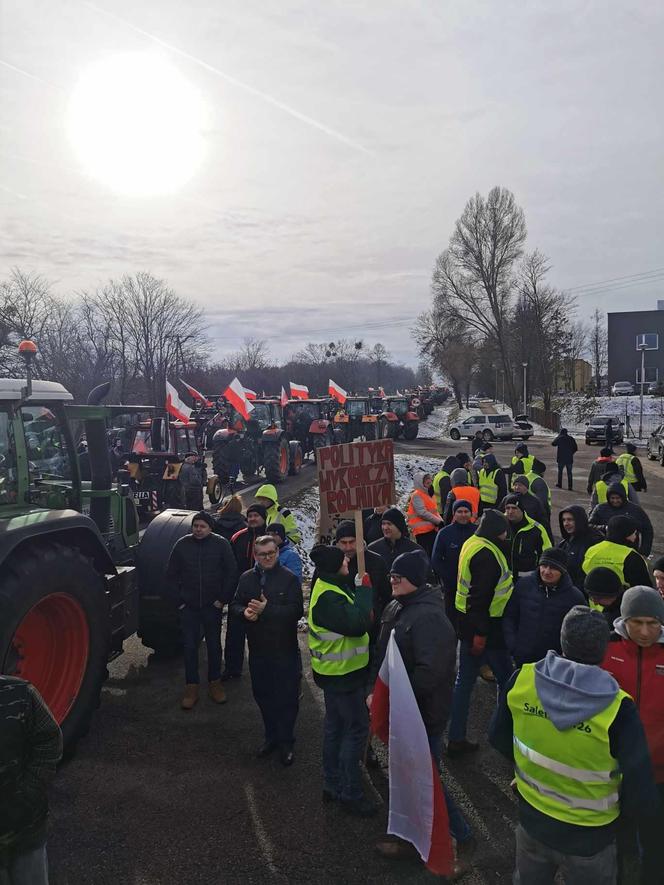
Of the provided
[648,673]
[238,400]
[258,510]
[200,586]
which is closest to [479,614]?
[648,673]

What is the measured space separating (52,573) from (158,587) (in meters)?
1.70

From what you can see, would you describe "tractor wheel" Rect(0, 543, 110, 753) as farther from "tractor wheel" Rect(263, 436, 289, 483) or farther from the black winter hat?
"tractor wheel" Rect(263, 436, 289, 483)

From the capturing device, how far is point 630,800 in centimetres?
218

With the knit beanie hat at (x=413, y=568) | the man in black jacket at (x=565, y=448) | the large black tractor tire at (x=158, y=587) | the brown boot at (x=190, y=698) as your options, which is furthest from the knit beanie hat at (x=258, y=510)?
the man in black jacket at (x=565, y=448)

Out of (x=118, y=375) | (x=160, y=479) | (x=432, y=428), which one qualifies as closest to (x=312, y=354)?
(x=432, y=428)

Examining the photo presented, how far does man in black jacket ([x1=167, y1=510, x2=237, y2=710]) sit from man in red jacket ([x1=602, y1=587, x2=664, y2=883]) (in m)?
2.99

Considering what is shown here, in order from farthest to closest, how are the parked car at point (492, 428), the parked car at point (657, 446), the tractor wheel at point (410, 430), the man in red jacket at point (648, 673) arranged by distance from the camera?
1. the parked car at point (492, 428)
2. the tractor wheel at point (410, 430)
3. the parked car at point (657, 446)
4. the man in red jacket at point (648, 673)

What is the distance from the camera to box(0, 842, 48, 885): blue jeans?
222cm

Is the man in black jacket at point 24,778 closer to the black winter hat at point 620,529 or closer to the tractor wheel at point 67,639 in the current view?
the tractor wheel at point 67,639

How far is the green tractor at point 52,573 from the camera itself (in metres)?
3.60

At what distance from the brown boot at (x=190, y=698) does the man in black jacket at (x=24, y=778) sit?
250 cm

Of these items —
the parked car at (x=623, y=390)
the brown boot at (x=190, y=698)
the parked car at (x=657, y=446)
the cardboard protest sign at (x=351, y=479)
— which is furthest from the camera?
the parked car at (x=623, y=390)

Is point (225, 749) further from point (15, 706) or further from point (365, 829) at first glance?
point (15, 706)

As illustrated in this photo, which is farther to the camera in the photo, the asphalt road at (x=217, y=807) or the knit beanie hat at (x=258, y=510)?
the knit beanie hat at (x=258, y=510)
